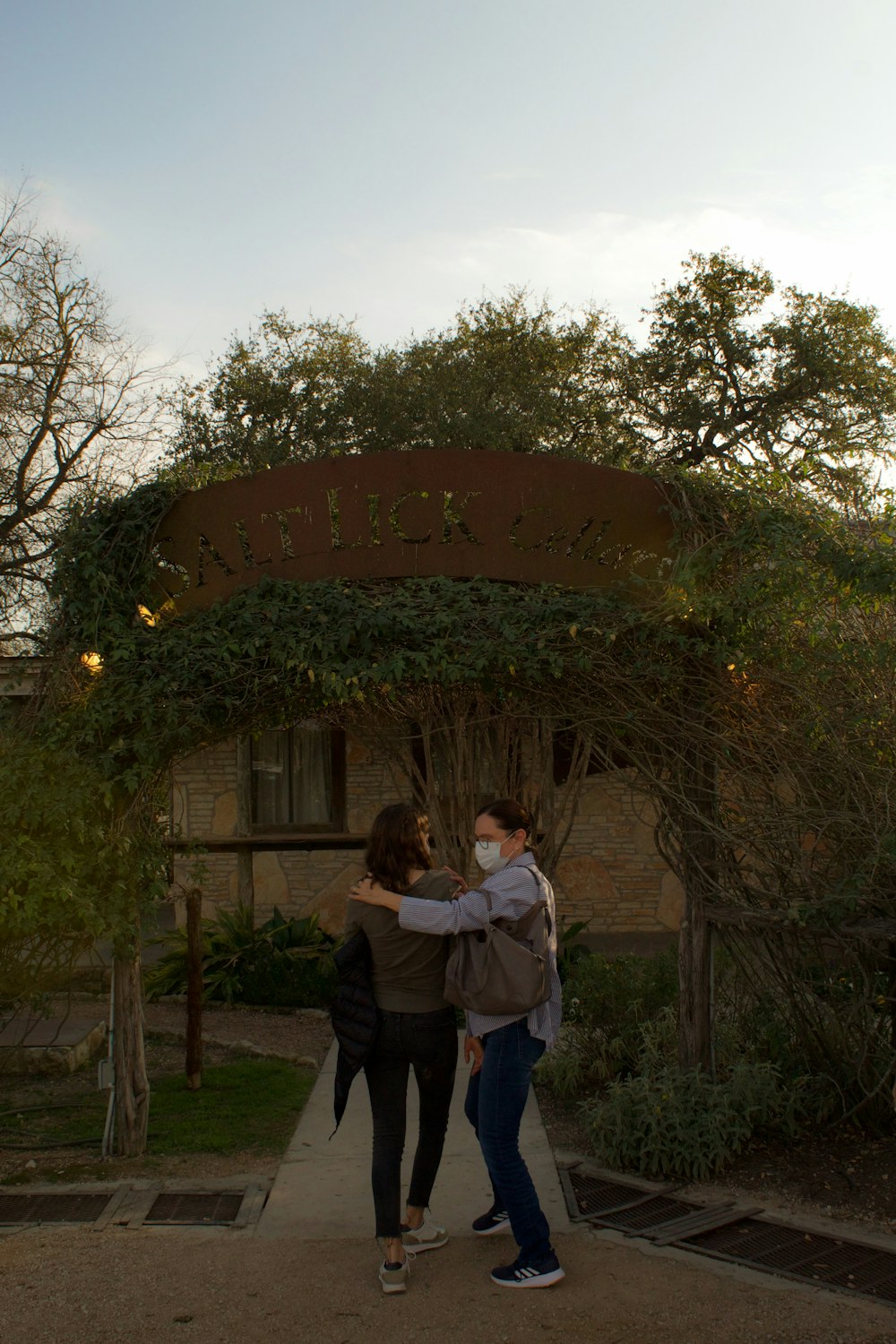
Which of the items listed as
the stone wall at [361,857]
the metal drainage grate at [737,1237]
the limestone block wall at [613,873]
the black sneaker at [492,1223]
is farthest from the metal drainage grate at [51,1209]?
the limestone block wall at [613,873]

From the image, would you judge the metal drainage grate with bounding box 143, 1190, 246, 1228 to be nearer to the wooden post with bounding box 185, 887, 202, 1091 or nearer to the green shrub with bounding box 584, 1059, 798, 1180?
the green shrub with bounding box 584, 1059, 798, 1180

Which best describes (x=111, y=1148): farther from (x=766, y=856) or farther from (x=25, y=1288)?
(x=766, y=856)

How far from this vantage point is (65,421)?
15938mm

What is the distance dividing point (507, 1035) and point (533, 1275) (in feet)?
2.74

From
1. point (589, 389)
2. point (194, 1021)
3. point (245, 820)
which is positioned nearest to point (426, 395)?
point (589, 389)

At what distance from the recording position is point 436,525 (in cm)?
530

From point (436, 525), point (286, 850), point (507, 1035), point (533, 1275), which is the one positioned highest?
point (436, 525)

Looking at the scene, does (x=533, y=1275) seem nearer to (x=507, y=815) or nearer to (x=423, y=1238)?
(x=423, y=1238)

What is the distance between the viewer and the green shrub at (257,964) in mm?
9852

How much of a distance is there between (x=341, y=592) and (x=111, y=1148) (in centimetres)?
305

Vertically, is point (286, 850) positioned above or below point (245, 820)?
below

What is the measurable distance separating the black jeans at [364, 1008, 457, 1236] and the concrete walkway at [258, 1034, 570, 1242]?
2.41 ft

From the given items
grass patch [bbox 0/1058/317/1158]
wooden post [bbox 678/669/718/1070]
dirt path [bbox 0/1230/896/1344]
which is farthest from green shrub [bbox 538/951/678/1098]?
dirt path [bbox 0/1230/896/1344]

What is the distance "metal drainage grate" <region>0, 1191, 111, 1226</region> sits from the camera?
4.68 metres
